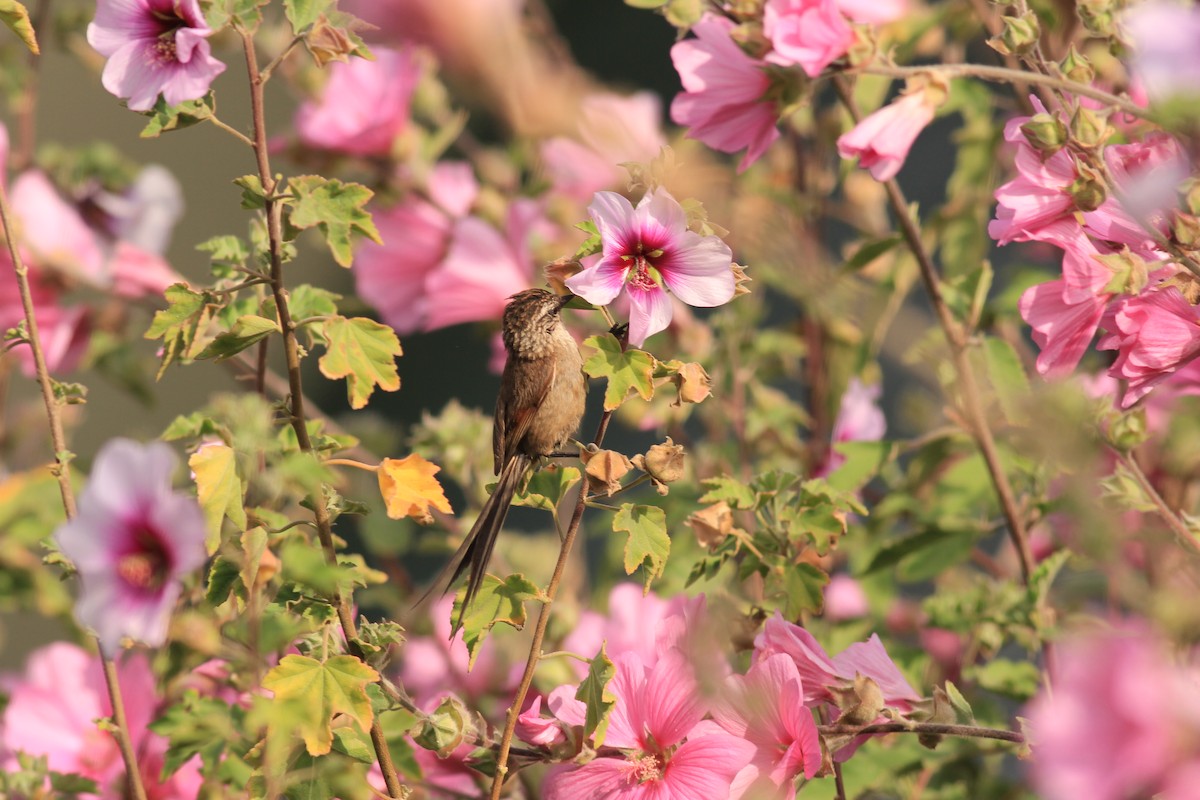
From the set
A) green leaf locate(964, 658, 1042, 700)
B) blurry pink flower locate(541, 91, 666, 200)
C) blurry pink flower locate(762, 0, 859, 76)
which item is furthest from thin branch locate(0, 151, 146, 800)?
green leaf locate(964, 658, 1042, 700)

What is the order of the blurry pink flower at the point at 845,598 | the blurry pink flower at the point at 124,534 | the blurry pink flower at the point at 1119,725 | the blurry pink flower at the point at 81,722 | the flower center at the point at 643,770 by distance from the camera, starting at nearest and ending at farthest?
the blurry pink flower at the point at 1119,725
the blurry pink flower at the point at 124,534
the flower center at the point at 643,770
the blurry pink flower at the point at 81,722
the blurry pink flower at the point at 845,598

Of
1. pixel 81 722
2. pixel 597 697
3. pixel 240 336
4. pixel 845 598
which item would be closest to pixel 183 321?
pixel 240 336

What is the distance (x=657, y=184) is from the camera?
1.85 feet

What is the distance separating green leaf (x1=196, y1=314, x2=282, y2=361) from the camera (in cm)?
56

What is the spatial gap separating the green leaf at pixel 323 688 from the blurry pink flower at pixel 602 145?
249 mm

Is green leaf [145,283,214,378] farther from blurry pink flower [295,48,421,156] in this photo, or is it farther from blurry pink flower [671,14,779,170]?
blurry pink flower [295,48,421,156]

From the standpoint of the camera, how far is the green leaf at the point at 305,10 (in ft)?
1.86

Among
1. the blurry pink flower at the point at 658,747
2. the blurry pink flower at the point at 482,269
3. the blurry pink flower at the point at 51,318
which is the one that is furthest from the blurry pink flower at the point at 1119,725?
the blurry pink flower at the point at 51,318

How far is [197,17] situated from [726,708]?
0.42m

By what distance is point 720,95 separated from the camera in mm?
682

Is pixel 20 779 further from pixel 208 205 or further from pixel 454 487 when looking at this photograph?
pixel 208 205

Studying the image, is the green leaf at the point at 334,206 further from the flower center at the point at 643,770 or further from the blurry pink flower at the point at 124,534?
the flower center at the point at 643,770

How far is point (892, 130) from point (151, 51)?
0.37m

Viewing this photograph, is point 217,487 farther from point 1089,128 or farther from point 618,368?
point 1089,128
